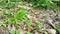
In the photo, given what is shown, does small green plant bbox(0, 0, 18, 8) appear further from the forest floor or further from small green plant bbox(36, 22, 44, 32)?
small green plant bbox(36, 22, 44, 32)

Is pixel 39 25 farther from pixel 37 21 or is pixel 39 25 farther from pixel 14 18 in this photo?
pixel 14 18

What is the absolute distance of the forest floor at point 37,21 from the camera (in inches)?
181

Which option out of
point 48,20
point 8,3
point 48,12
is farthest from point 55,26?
point 8,3

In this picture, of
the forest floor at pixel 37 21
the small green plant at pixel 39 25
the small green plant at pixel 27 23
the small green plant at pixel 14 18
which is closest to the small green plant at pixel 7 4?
the forest floor at pixel 37 21

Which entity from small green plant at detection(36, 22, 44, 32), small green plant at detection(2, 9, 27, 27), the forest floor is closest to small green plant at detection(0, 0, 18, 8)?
the forest floor

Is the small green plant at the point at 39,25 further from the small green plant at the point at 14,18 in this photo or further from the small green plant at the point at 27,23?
the small green plant at the point at 14,18

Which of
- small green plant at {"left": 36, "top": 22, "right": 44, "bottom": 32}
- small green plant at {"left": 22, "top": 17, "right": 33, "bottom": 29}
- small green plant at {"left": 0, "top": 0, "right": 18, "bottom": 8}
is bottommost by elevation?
small green plant at {"left": 36, "top": 22, "right": 44, "bottom": 32}

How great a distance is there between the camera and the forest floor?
15.1 feet

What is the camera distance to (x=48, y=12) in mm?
5566

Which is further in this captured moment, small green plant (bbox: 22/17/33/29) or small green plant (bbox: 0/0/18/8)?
small green plant (bbox: 0/0/18/8)

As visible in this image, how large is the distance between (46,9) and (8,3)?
1.29 m

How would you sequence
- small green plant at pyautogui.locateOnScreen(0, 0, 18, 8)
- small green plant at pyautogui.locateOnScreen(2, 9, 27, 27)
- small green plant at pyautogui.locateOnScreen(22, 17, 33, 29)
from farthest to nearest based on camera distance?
small green plant at pyautogui.locateOnScreen(0, 0, 18, 8), small green plant at pyautogui.locateOnScreen(22, 17, 33, 29), small green plant at pyautogui.locateOnScreen(2, 9, 27, 27)

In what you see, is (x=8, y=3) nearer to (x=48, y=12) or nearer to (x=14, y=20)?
(x=14, y=20)

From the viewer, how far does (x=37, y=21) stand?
4977 millimetres
